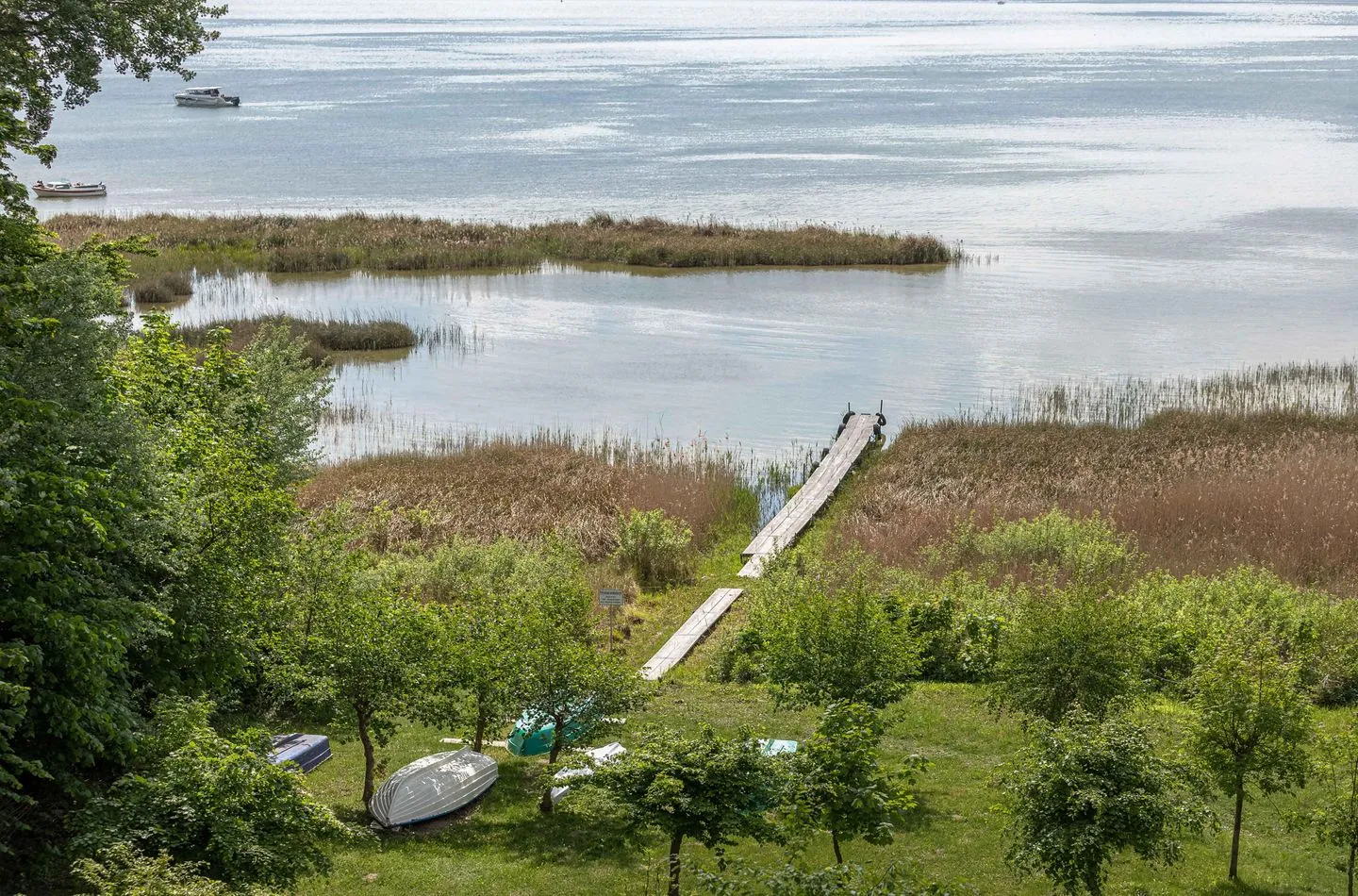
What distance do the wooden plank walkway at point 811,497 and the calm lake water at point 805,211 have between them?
2.03 m

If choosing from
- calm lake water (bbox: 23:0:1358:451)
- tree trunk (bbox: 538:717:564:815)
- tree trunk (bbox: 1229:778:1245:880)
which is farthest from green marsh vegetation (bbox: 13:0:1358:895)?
calm lake water (bbox: 23:0:1358:451)

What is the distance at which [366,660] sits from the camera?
18156mm

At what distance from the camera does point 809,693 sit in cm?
1927

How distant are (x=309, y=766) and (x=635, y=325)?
3885 centimetres

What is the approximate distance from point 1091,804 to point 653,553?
1713cm

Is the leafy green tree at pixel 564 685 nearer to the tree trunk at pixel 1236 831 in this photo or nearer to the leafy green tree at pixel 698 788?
the leafy green tree at pixel 698 788

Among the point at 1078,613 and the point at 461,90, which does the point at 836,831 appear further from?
the point at 461,90

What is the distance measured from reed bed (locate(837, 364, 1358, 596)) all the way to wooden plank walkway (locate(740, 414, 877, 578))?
86 centimetres

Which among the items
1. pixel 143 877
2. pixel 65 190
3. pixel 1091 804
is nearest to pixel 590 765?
pixel 1091 804

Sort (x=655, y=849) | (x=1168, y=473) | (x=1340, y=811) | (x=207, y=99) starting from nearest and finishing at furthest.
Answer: (x=1340, y=811) → (x=655, y=849) → (x=1168, y=473) → (x=207, y=99)

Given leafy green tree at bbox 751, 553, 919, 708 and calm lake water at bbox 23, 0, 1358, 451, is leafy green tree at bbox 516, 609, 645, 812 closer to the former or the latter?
leafy green tree at bbox 751, 553, 919, 708

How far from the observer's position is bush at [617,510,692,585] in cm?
3081

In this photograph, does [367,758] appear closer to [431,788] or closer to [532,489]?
[431,788]

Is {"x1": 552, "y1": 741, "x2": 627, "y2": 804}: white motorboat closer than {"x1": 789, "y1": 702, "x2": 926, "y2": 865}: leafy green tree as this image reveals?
No
